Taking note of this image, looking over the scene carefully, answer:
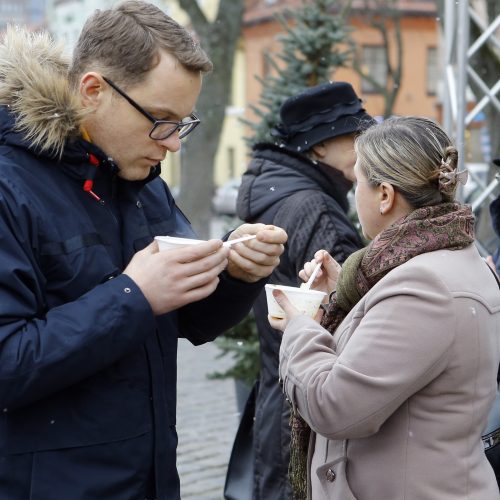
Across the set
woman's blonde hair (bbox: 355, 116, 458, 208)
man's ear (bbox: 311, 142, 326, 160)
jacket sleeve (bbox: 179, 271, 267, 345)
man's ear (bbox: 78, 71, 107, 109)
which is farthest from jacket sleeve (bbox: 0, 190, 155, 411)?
man's ear (bbox: 311, 142, 326, 160)

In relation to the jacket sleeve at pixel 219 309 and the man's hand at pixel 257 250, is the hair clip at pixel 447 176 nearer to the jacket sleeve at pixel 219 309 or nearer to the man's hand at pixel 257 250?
the man's hand at pixel 257 250

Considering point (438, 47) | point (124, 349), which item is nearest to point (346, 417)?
point (124, 349)

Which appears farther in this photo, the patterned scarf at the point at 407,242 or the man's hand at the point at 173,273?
the patterned scarf at the point at 407,242

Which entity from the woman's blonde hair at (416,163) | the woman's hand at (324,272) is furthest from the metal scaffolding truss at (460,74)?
the woman's blonde hair at (416,163)

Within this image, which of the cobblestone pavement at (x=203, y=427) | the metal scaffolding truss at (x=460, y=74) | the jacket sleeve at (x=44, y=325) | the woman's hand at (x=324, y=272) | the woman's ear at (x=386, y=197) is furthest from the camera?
the metal scaffolding truss at (x=460, y=74)

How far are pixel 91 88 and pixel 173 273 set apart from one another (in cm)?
55

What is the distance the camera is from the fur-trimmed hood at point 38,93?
7.18ft

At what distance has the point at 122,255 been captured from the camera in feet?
7.72

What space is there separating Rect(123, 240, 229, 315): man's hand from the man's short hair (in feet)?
1.57

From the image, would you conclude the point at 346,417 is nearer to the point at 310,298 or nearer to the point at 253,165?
the point at 310,298

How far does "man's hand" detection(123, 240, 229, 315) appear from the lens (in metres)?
2.10

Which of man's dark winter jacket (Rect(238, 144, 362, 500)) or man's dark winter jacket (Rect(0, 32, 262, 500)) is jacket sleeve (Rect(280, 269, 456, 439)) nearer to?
man's dark winter jacket (Rect(0, 32, 262, 500))

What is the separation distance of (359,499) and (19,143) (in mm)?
1299

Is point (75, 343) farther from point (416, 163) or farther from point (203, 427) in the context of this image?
point (203, 427)
